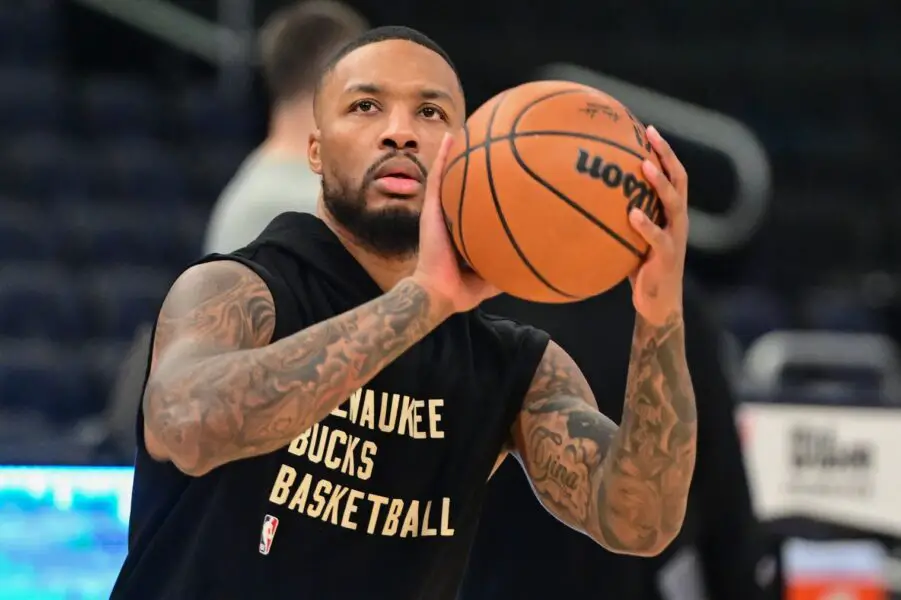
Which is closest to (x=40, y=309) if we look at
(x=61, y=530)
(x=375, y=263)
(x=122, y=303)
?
(x=122, y=303)

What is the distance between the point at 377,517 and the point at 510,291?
19.6 inches

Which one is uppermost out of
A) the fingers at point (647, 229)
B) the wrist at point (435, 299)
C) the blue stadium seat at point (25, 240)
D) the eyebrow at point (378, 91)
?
the blue stadium seat at point (25, 240)

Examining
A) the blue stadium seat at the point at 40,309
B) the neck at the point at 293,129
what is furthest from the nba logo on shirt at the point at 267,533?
the blue stadium seat at the point at 40,309

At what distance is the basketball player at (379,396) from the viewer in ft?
7.20

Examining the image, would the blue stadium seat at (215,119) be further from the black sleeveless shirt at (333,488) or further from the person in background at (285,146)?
the black sleeveless shirt at (333,488)

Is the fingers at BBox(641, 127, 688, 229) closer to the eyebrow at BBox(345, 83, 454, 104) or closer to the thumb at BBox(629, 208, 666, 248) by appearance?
the thumb at BBox(629, 208, 666, 248)

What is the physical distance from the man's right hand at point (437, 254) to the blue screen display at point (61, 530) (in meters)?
1.75

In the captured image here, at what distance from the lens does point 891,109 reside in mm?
9172

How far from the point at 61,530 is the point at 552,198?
2.05 m

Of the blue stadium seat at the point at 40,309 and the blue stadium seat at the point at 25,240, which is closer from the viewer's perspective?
the blue stadium seat at the point at 40,309

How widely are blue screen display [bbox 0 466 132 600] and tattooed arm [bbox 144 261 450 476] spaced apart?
151cm

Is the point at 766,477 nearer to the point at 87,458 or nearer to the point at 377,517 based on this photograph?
the point at 87,458

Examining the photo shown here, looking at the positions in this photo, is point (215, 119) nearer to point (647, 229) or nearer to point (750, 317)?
point (750, 317)

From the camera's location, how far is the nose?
2.44 meters
